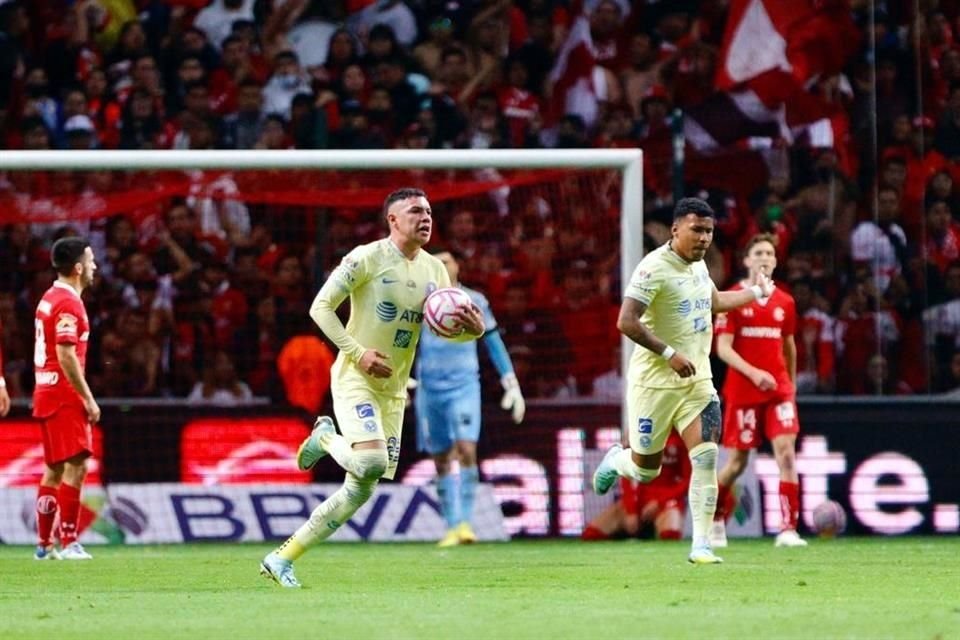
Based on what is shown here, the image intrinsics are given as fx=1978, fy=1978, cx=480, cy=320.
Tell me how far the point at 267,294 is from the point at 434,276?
5985mm

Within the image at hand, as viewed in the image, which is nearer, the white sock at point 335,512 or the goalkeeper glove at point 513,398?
the white sock at point 335,512

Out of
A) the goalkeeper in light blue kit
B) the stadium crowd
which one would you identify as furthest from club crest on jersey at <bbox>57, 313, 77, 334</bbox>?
the goalkeeper in light blue kit

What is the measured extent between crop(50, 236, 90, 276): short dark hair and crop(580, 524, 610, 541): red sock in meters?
4.92

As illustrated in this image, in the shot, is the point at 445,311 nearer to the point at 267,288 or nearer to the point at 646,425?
the point at 646,425

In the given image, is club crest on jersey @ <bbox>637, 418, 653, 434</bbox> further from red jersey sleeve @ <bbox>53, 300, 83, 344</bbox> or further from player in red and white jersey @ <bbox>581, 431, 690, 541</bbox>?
red jersey sleeve @ <bbox>53, 300, 83, 344</bbox>

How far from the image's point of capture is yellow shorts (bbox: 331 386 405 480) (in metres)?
10.5

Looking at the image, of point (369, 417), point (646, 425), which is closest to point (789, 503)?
point (646, 425)

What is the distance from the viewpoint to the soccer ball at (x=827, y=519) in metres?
15.7

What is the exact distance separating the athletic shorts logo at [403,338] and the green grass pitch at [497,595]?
1311mm

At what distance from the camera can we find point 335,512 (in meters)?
10.3

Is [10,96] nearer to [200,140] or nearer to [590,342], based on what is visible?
[200,140]

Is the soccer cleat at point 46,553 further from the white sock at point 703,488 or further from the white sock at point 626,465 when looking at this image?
the white sock at point 703,488

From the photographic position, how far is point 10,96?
19.1 m

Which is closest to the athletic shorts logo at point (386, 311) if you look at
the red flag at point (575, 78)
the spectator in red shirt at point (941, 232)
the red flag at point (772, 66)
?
the spectator in red shirt at point (941, 232)
